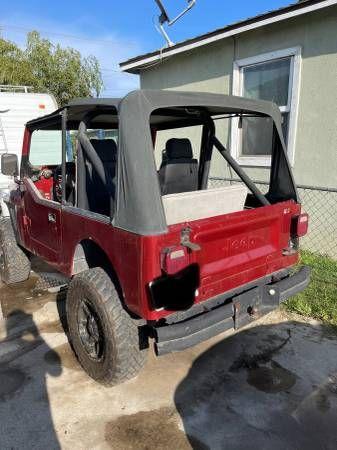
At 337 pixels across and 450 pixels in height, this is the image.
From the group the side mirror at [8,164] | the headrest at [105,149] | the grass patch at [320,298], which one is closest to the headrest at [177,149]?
the headrest at [105,149]

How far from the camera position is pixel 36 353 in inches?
138

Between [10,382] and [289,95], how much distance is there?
17.5ft

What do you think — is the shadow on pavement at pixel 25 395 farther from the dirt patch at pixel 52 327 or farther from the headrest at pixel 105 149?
the headrest at pixel 105 149

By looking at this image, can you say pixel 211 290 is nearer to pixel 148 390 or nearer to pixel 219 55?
pixel 148 390

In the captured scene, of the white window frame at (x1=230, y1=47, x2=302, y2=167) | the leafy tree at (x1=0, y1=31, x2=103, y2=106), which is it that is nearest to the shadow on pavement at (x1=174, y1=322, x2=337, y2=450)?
the white window frame at (x1=230, y1=47, x2=302, y2=167)

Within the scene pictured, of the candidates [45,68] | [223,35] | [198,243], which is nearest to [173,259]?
[198,243]

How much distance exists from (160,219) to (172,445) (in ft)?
4.76

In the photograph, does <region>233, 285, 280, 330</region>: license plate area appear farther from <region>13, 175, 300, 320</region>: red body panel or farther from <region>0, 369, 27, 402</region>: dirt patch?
<region>0, 369, 27, 402</region>: dirt patch

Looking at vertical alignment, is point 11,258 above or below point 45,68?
below

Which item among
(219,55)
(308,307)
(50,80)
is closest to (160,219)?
(308,307)

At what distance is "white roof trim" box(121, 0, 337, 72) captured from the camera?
510 cm

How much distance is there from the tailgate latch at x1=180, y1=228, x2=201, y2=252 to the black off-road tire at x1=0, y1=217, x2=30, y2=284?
3.15m

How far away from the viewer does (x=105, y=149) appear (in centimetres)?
369

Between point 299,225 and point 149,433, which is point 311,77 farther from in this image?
point 149,433
